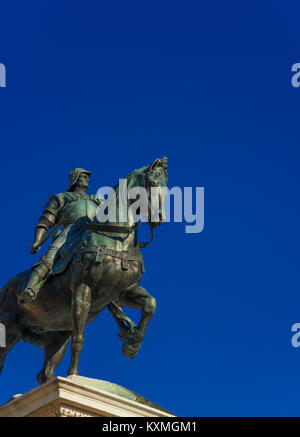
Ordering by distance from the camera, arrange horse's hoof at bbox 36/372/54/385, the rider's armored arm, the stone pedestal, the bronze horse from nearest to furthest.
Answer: the stone pedestal → the bronze horse → horse's hoof at bbox 36/372/54/385 → the rider's armored arm

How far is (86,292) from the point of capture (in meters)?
12.9

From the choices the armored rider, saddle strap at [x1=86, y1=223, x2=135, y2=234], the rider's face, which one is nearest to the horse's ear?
saddle strap at [x1=86, y1=223, x2=135, y2=234]

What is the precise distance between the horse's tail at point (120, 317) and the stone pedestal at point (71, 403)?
2163 mm

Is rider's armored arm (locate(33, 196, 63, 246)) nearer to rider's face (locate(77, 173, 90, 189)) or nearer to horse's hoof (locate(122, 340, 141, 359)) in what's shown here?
rider's face (locate(77, 173, 90, 189))

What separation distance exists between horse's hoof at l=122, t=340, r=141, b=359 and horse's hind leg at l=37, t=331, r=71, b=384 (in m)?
1.15

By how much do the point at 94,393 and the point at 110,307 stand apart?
2.93 meters

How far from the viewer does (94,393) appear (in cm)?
1128

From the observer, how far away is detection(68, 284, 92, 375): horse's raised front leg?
1232 cm

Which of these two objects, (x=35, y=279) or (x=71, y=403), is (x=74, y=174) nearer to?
(x=35, y=279)

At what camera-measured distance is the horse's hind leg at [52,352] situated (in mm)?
14180

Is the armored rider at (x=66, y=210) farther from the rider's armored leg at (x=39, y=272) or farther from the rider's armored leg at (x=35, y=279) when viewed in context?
the rider's armored leg at (x=35, y=279)

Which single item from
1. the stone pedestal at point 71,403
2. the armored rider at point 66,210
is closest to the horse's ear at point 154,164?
the armored rider at point 66,210

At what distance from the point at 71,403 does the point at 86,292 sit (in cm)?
217
